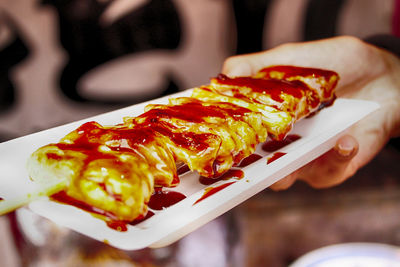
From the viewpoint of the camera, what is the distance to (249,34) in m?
3.51

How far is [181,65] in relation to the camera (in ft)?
11.7

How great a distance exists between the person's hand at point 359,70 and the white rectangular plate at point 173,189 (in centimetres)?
92

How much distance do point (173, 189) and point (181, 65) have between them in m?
2.19

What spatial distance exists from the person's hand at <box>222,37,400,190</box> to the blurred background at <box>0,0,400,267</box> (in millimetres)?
232

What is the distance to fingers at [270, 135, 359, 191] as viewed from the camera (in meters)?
1.92

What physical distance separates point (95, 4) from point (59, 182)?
245 centimetres

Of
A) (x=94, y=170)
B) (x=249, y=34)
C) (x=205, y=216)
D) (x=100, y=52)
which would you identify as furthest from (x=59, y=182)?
(x=249, y=34)

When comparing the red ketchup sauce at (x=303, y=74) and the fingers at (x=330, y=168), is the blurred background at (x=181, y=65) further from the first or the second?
the red ketchup sauce at (x=303, y=74)

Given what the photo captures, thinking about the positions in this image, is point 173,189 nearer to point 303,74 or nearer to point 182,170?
point 182,170

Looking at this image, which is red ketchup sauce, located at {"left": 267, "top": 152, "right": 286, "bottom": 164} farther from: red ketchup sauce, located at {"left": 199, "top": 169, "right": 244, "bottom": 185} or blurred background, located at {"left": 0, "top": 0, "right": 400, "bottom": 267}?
blurred background, located at {"left": 0, "top": 0, "right": 400, "bottom": 267}

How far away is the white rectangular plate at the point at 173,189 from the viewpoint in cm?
109

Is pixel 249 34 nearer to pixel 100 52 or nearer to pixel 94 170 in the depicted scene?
pixel 100 52

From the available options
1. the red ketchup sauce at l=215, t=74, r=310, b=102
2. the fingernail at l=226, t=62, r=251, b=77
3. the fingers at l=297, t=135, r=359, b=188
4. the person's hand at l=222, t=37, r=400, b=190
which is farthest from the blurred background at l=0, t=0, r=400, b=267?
the red ketchup sauce at l=215, t=74, r=310, b=102

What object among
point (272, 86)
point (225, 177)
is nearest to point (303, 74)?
point (272, 86)
